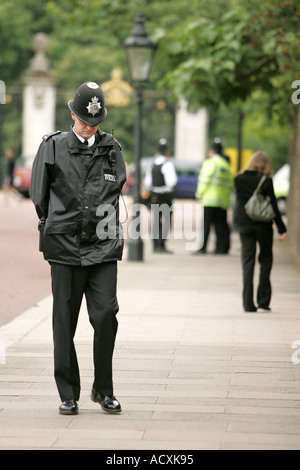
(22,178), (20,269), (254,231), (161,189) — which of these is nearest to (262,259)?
(254,231)

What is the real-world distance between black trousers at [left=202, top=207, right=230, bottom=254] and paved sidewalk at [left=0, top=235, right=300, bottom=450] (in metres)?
5.07

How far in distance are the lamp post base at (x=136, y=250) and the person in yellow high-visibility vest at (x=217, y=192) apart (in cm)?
188

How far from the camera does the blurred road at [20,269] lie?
440 inches

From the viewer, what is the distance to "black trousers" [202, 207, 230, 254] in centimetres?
1747

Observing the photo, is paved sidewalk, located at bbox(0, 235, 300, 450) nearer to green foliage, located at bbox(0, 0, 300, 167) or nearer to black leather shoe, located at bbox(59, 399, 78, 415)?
black leather shoe, located at bbox(59, 399, 78, 415)

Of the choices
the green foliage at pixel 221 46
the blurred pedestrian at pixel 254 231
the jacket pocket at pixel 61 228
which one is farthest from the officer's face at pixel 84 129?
the green foliage at pixel 221 46

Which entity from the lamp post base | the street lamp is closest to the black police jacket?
the lamp post base

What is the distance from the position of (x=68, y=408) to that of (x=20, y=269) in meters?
8.65

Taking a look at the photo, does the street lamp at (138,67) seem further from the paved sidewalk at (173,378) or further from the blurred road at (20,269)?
the paved sidewalk at (173,378)

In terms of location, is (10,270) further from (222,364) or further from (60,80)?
(60,80)

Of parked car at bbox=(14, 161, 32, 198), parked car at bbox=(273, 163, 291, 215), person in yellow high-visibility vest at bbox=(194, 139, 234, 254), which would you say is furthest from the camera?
parked car at bbox=(14, 161, 32, 198)

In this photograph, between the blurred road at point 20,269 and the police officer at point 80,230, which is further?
the blurred road at point 20,269

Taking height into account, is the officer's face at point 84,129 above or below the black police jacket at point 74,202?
above

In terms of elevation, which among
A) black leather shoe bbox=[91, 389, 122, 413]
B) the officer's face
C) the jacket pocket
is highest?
the officer's face
